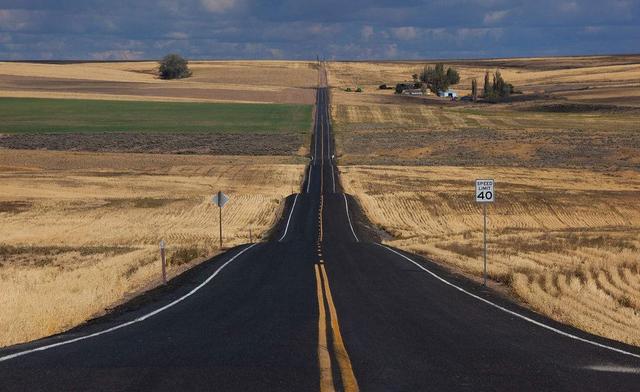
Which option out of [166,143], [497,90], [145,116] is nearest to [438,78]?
[497,90]

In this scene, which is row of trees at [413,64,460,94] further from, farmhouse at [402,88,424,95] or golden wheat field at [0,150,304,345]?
golden wheat field at [0,150,304,345]

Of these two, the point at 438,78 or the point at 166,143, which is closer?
the point at 166,143

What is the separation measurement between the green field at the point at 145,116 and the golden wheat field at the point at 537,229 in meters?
34.9

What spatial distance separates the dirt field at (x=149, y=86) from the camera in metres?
141

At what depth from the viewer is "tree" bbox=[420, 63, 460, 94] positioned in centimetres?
17762

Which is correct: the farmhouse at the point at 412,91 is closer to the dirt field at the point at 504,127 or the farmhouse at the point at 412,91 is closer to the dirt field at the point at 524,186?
the dirt field at the point at 504,127

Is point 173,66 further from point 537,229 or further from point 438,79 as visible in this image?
point 537,229

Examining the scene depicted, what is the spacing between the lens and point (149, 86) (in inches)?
6501

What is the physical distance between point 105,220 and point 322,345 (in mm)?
35790

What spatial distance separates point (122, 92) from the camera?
486ft

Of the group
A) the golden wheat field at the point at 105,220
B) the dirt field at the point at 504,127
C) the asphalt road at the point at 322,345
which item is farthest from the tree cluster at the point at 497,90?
the asphalt road at the point at 322,345

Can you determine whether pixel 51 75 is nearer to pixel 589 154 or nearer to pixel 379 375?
pixel 589 154

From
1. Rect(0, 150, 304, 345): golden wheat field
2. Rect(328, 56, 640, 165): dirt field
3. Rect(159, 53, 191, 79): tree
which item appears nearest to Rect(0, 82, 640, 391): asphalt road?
Rect(0, 150, 304, 345): golden wheat field

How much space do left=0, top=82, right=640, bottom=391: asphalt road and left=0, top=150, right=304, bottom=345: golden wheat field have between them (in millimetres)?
1718
